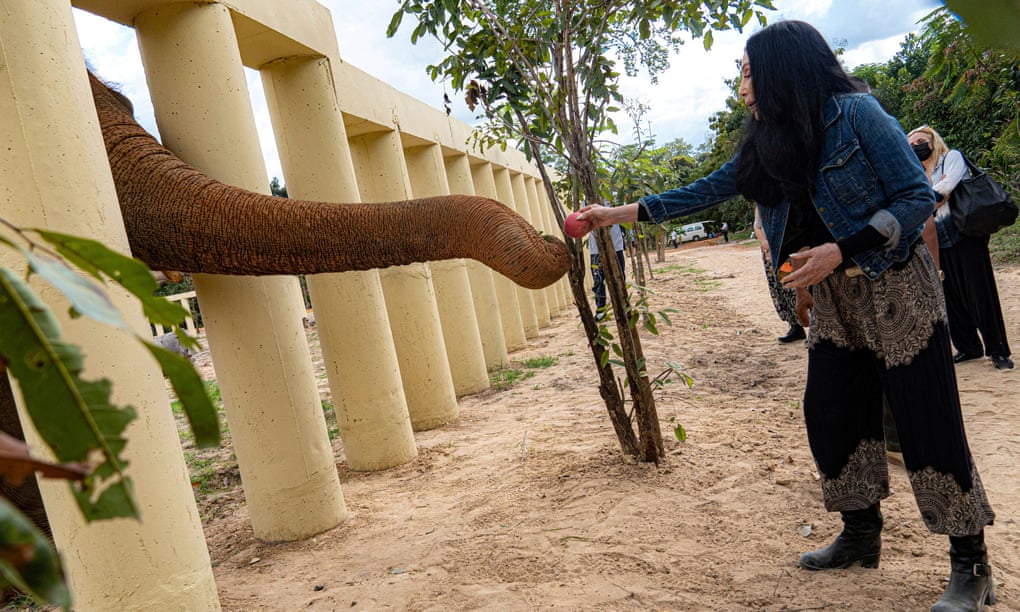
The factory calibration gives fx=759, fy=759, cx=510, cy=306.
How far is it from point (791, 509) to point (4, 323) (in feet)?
10.7

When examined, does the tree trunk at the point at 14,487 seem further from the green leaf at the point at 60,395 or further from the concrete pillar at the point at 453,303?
the concrete pillar at the point at 453,303

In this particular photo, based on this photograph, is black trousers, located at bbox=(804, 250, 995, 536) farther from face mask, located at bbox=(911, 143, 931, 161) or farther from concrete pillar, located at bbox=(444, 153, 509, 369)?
concrete pillar, located at bbox=(444, 153, 509, 369)

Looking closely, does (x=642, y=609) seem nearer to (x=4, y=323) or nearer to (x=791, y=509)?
(x=791, y=509)

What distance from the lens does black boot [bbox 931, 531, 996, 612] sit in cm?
221

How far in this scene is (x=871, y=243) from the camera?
215 cm

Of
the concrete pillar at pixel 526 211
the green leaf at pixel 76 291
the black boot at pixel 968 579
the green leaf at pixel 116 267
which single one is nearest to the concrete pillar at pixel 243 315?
the black boot at pixel 968 579

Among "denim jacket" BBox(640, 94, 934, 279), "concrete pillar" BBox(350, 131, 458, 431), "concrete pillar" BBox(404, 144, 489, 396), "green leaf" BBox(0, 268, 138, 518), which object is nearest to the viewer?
"green leaf" BBox(0, 268, 138, 518)

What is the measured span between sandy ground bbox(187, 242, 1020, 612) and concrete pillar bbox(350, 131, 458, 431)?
43 centimetres

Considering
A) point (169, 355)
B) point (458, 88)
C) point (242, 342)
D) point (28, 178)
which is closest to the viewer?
point (169, 355)

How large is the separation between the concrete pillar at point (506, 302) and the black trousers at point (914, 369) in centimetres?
744

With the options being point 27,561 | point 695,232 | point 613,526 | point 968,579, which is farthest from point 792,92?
point 695,232

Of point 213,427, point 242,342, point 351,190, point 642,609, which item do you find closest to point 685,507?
point 642,609

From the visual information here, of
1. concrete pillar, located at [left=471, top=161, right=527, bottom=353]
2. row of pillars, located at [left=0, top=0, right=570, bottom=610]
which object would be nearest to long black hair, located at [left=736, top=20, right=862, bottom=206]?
row of pillars, located at [left=0, top=0, right=570, bottom=610]

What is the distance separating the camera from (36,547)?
32 cm
